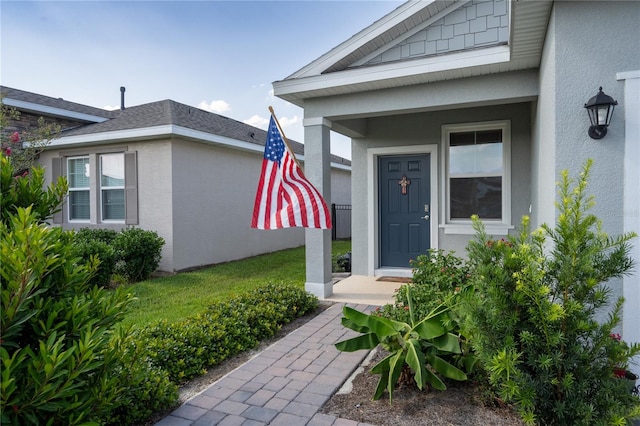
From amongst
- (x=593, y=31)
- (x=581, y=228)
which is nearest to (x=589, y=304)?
(x=581, y=228)

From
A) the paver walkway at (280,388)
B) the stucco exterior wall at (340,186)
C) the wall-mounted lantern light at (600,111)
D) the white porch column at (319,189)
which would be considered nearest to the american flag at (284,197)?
the white porch column at (319,189)

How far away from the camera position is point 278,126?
5.52 metres

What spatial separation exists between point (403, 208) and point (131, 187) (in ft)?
19.6

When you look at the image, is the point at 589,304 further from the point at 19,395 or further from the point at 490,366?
the point at 19,395

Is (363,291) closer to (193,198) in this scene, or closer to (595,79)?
(595,79)

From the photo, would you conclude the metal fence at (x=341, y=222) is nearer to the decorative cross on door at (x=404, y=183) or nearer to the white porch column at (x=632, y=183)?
the decorative cross on door at (x=404, y=183)

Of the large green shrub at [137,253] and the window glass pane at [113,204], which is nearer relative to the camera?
the large green shrub at [137,253]

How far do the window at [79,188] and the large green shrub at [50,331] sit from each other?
27.4ft

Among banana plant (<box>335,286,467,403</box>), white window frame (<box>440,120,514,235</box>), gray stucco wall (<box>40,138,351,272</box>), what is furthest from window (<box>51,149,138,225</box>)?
banana plant (<box>335,286,467,403</box>)

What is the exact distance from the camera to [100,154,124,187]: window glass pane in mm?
9352

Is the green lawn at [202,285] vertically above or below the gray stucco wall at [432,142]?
below

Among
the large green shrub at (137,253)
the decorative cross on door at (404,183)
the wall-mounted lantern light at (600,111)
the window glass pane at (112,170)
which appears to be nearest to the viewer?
the wall-mounted lantern light at (600,111)

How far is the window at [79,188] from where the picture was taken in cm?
977

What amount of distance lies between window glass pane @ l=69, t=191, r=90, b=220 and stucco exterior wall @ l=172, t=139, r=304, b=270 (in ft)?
8.79
